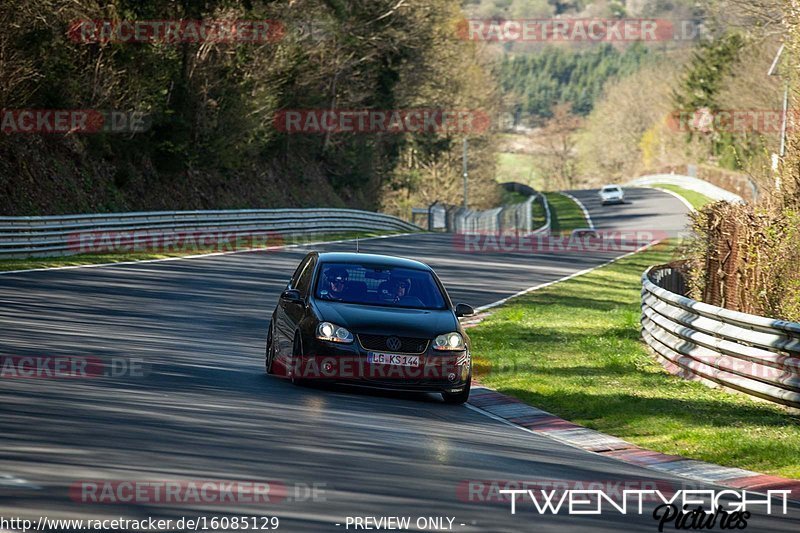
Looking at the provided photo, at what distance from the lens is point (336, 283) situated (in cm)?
1535

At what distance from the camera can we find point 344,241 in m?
48.7

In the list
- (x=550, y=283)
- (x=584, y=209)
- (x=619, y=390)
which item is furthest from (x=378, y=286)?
(x=584, y=209)

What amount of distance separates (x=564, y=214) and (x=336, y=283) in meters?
84.1

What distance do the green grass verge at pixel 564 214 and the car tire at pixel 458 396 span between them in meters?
68.4

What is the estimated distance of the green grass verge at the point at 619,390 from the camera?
40.1ft

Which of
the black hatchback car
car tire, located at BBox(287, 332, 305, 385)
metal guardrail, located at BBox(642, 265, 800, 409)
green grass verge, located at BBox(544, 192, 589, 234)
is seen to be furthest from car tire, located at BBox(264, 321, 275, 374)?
green grass verge, located at BBox(544, 192, 589, 234)

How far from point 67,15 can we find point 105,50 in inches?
83.5

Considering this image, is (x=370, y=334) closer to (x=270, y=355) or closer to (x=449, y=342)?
(x=449, y=342)

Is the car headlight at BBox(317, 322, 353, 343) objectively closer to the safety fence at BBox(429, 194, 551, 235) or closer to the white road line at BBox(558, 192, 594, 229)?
the safety fence at BBox(429, 194, 551, 235)

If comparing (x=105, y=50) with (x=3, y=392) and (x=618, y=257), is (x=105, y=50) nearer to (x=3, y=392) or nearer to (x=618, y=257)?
(x=618, y=257)

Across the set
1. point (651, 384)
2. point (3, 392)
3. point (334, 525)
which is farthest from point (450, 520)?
point (651, 384)

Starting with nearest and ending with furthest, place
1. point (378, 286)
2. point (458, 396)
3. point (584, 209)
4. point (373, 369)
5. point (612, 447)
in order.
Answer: point (612, 447)
point (373, 369)
point (458, 396)
point (378, 286)
point (584, 209)

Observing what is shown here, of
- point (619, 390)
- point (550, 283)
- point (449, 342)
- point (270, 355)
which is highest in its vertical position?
point (449, 342)

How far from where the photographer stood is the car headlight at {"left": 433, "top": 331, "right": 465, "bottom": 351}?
14336 millimetres
